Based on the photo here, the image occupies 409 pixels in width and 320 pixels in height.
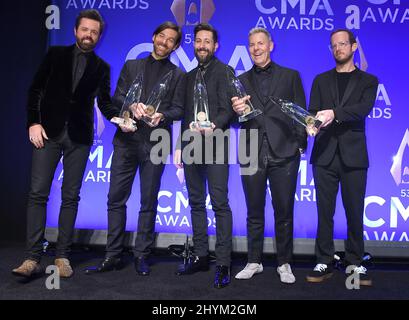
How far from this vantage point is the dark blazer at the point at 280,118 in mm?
3029

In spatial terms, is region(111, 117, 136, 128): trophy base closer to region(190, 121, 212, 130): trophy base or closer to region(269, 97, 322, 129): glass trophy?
region(190, 121, 212, 130): trophy base

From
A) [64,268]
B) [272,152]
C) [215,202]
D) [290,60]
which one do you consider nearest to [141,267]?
[64,268]

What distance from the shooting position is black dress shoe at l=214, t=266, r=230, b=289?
2.82 metres

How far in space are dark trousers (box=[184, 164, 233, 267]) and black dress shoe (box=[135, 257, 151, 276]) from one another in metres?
0.41

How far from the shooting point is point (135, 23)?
396 centimetres

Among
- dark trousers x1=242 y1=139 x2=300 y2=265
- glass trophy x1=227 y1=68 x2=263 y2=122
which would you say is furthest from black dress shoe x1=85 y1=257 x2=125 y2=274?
glass trophy x1=227 y1=68 x2=263 y2=122

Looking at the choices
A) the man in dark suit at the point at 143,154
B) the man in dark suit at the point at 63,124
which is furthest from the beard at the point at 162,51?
the man in dark suit at the point at 63,124

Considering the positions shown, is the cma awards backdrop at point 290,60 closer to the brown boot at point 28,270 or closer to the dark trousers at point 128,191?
the dark trousers at point 128,191

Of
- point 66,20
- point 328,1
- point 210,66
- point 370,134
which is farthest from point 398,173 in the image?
point 66,20

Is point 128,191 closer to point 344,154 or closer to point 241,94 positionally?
point 241,94

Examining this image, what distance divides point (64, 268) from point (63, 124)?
3.29 ft

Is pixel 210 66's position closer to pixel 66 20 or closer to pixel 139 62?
pixel 139 62

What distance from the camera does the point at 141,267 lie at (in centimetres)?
310

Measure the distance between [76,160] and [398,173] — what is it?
274 centimetres
